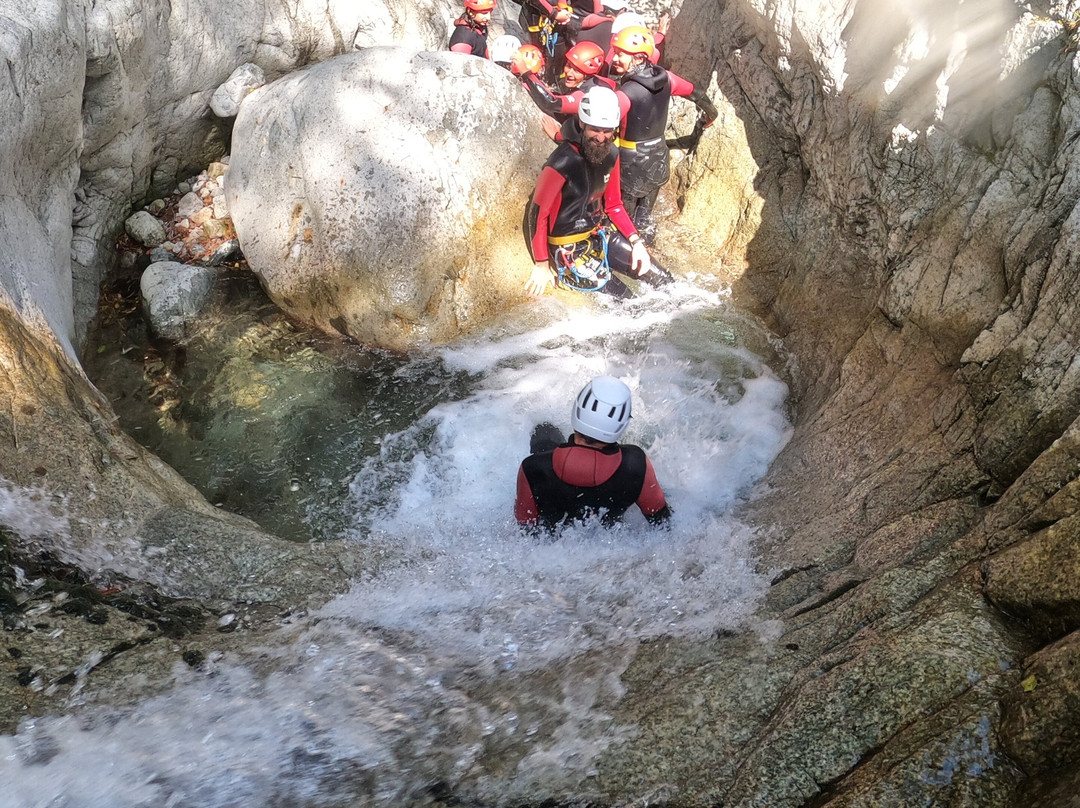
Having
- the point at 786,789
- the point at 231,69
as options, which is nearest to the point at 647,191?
the point at 231,69

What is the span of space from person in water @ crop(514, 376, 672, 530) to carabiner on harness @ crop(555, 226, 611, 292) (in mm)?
2624

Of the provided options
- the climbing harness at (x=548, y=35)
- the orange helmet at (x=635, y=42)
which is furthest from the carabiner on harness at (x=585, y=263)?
the climbing harness at (x=548, y=35)

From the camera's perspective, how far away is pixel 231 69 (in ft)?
22.5

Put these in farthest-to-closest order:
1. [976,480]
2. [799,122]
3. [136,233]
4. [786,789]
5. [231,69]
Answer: [231,69], [136,233], [799,122], [976,480], [786,789]

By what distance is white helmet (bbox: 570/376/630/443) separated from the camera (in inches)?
156

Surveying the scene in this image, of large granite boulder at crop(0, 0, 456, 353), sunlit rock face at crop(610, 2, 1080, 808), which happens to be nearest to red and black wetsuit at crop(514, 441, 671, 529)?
sunlit rock face at crop(610, 2, 1080, 808)

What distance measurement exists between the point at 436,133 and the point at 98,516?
374cm

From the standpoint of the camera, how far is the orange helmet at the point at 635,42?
661cm

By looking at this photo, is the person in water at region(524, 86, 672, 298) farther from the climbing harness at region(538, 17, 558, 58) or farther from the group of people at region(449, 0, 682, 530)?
the climbing harness at region(538, 17, 558, 58)

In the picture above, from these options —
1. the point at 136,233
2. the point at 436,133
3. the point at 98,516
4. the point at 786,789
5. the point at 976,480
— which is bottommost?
the point at 136,233

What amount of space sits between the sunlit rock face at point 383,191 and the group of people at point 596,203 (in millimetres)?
492

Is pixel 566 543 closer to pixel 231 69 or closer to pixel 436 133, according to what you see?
pixel 436 133

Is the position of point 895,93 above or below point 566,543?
above

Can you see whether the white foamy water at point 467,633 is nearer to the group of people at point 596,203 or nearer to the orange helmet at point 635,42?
the group of people at point 596,203
